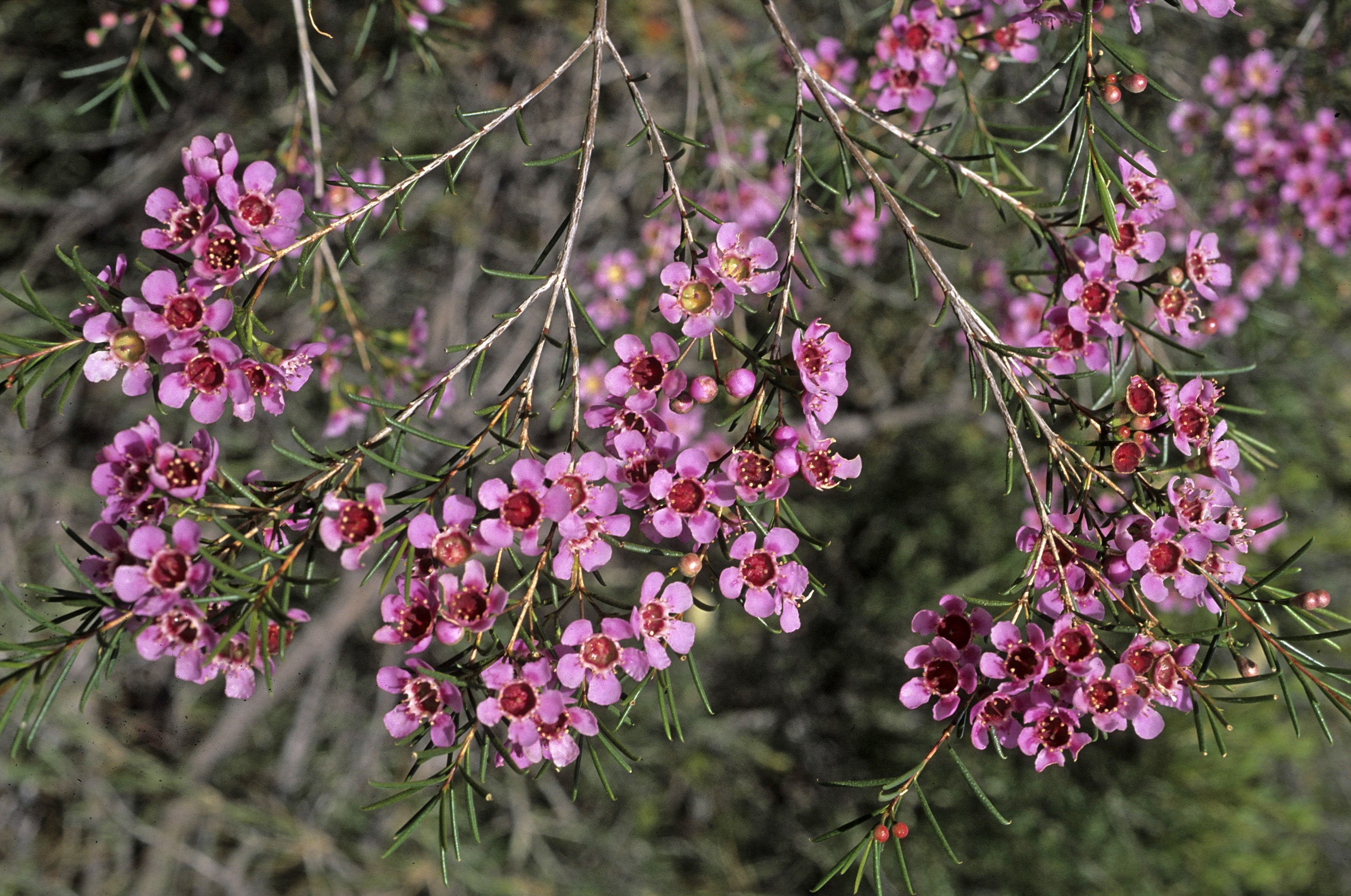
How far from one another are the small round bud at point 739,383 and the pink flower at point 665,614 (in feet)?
1.17

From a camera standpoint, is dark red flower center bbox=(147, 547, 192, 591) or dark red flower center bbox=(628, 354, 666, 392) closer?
dark red flower center bbox=(147, 547, 192, 591)

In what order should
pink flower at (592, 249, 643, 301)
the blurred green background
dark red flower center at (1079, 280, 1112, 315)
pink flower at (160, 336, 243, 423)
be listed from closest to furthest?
pink flower at (160, 336, 243, 423), dark red flower center at (1079, 280, 1112, 315), pink flower at (592, 249, 643, 301), the blurred green background

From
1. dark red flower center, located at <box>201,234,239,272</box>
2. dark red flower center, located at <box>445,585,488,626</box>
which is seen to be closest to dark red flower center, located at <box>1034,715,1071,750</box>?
dark red flower center, located at <box>445,585,488,626</box>

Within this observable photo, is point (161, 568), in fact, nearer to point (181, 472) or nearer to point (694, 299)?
point (181, 472)

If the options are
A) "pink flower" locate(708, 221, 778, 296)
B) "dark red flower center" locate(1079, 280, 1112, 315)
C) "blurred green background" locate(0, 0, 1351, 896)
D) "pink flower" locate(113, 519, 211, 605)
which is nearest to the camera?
"pink flower" locate(113, 519, 211, 605)

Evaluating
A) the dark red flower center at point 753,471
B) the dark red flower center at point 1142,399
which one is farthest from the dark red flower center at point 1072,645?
the dark red flower center at point 753,471

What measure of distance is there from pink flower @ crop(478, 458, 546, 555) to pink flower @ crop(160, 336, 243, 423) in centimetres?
47

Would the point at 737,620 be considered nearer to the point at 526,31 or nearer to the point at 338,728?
the point at 338,728

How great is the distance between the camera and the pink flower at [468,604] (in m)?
1.33

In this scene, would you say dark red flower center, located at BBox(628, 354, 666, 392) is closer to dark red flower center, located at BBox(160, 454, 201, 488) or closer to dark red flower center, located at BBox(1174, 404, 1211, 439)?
dark red flower center, located at BBox(160, 454, 201, 488)

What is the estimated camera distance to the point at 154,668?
170 inches

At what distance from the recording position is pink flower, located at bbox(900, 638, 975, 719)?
1.49 meters

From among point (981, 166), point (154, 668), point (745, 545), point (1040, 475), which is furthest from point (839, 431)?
point (154, 668)

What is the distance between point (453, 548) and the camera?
53.2 inches
